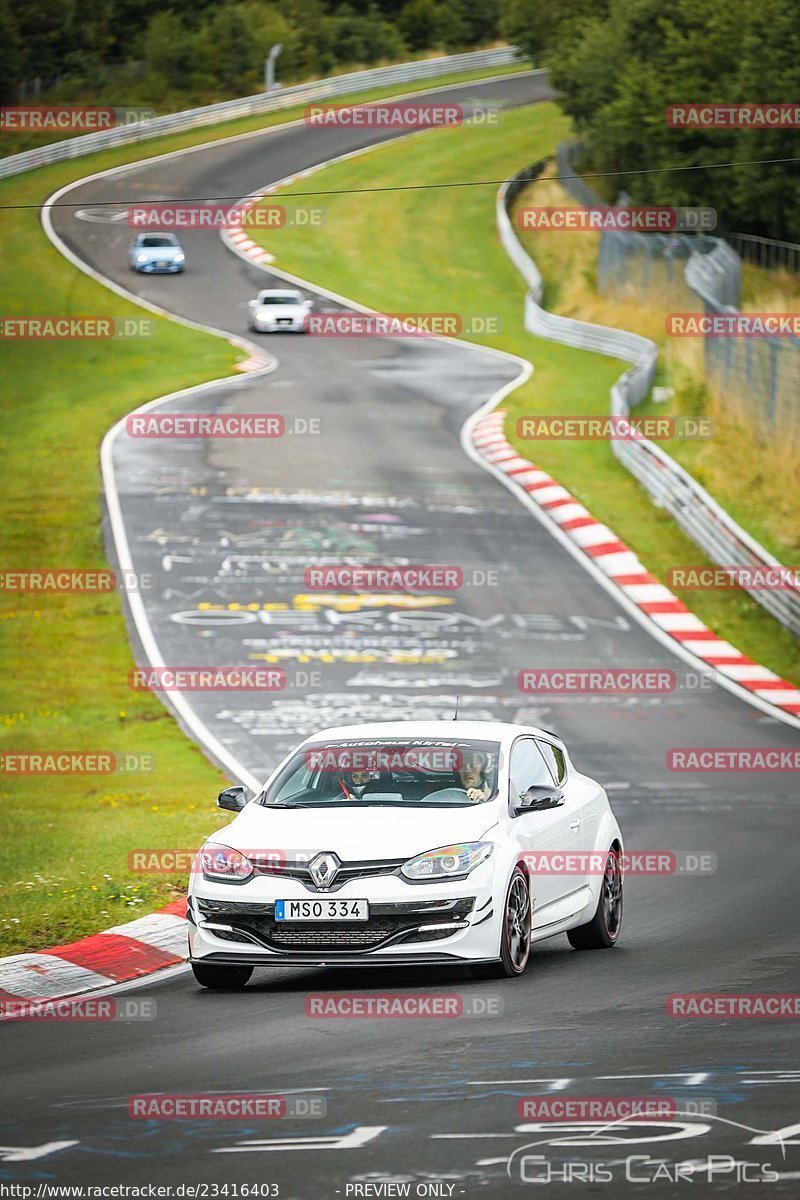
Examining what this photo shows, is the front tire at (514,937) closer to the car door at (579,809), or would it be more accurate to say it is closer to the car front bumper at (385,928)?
the car front bumper at (385,928)

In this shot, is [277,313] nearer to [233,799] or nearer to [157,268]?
[157,268]

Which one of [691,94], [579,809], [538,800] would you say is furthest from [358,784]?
[691,94]

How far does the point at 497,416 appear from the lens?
135ft

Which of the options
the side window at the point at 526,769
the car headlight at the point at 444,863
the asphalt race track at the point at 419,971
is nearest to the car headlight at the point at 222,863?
the asphalt race track at the point at 419,971

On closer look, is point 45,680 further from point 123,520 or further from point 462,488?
point 462,488

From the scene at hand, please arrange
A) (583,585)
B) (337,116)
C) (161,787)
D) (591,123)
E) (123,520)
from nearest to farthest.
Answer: (161,787) → (583,585) → (123,520) → (591,123) → (337,116)

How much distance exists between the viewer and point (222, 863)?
1104cm

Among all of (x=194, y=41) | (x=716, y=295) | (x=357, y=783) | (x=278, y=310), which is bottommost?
(x=278, y=310)

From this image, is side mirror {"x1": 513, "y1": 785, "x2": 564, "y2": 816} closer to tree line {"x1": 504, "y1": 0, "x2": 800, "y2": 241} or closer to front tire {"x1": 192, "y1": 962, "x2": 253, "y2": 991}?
front tire {"x1": 192, "y1": 962, "x2": 253, "y2": 991}

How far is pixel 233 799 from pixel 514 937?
1.85 metres

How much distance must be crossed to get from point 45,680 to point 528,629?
6.35 metres

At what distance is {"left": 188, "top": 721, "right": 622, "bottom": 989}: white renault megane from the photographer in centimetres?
1064

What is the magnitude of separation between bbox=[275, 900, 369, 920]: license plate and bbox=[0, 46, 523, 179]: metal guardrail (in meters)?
64.3

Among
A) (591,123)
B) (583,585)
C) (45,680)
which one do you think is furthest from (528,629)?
(591,123)
